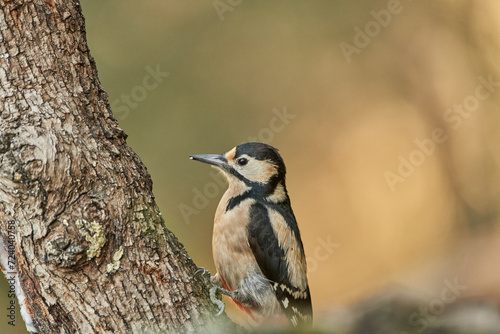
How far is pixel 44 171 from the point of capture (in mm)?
2180

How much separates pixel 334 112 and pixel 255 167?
5.04m

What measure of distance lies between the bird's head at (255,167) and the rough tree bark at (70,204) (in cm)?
161

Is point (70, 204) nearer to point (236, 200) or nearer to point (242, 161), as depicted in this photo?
point (236, 200)

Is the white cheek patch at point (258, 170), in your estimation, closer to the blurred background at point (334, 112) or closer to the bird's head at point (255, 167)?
the bird's head at point (255, 167)

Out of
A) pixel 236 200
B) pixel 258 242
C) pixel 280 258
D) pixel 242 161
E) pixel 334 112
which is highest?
pixel 334 112

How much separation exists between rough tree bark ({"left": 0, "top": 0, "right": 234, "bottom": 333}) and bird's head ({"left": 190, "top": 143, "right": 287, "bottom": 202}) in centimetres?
161

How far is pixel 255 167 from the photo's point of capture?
404cm

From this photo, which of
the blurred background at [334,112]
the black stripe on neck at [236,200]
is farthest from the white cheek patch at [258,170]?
the blurred background at [334,112]

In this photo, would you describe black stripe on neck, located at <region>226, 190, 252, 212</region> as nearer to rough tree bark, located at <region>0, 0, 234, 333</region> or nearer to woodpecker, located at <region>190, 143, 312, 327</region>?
woodpecker, located at <region>190, 143, 312, 327</region>

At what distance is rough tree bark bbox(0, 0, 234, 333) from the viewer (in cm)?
219

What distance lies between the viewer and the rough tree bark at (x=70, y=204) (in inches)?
86.0

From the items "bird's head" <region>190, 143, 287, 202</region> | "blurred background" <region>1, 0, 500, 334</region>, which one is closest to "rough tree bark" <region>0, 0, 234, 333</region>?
"bird's head" <region>190, 143, 287, 202</region>

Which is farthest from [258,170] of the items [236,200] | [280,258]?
[280,258]

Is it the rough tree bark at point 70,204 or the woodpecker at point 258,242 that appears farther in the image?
the woodpecker at point 258,242
